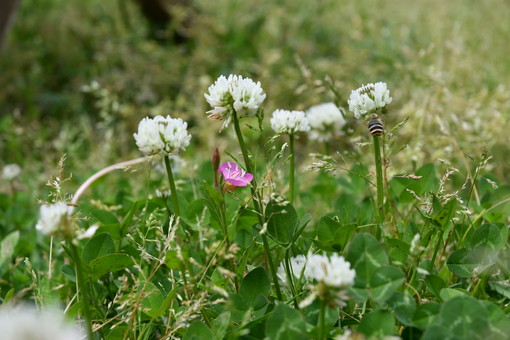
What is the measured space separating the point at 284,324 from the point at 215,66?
3.03m

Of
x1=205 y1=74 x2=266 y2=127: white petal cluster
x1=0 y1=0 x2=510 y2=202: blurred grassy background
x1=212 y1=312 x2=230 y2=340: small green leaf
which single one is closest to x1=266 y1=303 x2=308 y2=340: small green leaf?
x1=212 y1=312 x2=230 y2=340: small green leaf

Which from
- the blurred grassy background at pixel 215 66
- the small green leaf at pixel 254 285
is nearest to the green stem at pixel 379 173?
the small green leaf at pixel 254 285

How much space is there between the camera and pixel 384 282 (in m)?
0.89

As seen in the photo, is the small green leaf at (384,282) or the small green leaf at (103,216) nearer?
the small green leaf at (384,282)

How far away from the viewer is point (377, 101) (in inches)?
40.8

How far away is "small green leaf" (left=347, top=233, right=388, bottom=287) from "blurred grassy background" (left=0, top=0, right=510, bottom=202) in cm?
133

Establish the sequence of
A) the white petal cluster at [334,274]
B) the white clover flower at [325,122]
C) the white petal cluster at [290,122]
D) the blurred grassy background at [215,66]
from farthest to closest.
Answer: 1. the blurred grassy background at [215,66]
2. the white clover flower at [325,122]
3. the white petal cluster at [290,122]
4. the white petal cluster at [334,274]

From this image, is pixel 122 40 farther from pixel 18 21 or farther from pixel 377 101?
pixel 377 101

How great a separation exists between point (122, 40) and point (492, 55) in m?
2.20

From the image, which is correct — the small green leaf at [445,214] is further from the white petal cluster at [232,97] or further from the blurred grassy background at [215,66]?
the blurred grassy background at [215,66]

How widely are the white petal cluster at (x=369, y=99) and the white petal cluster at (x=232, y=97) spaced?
0.17 meters

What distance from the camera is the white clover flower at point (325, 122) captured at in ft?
5.98

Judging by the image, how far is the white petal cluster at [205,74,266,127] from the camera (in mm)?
995

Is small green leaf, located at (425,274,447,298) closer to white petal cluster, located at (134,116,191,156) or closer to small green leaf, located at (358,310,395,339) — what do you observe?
small green leaf, located at (358,310,395,339)
